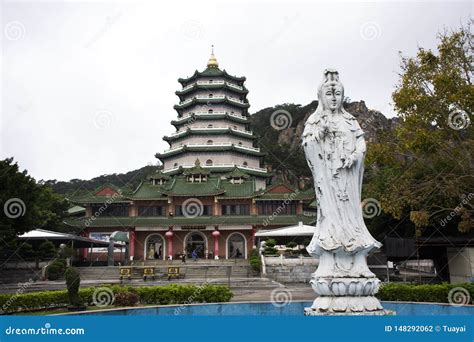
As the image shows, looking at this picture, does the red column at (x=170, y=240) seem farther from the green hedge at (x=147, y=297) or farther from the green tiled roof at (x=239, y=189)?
the green hedge at (x=147, y=297)

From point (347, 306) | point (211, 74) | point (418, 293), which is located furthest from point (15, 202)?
point (211, 74)

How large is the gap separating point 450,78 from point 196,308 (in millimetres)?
13607

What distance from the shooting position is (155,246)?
4138cm

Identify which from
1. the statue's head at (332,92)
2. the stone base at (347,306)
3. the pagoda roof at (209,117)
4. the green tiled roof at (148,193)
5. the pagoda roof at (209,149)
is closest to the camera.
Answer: the stone base at (347,306)

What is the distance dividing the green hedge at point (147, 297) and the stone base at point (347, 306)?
6.50 metres

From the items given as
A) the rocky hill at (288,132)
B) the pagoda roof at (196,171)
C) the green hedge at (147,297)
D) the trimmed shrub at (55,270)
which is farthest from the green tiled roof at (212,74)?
the green hedge at (147,297)

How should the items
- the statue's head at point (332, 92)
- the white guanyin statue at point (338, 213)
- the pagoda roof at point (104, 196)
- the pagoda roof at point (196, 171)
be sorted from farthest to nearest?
1. the pagoda roof at point (196, 171)
2. the pagoda roof at point (104, 196)
3. the statue's head at point (332, 92)
4. the white guanyin statue at point (338, 213)

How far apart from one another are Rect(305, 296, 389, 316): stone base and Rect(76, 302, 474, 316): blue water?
2.94 metres

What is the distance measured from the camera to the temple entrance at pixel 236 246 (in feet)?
132

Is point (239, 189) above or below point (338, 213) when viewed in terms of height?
above

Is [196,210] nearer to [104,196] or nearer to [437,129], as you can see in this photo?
[104,196]

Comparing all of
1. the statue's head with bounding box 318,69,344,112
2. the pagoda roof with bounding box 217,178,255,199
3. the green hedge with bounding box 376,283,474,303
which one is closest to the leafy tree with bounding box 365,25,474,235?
the green hedge with bounding box 376,283,474,303

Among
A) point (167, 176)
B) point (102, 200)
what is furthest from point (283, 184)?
point (102, 200)

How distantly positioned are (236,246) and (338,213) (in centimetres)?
3256
